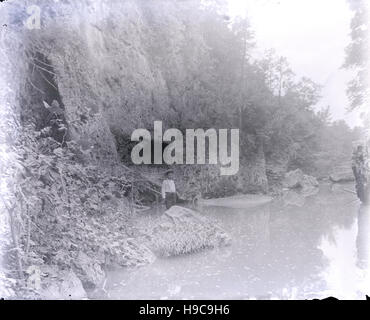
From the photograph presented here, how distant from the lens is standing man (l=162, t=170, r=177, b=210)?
4.78 meters

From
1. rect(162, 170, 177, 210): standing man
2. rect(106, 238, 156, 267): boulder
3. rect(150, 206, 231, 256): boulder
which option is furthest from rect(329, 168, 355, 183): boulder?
rect(106, 238, 156, 267): boulder

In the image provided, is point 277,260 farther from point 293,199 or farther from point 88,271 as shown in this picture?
point 88,271

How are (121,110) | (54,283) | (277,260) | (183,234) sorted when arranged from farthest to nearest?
(183,234) < (121,110) < (277,260) < (54,283)

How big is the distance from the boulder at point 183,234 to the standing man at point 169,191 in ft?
0.26

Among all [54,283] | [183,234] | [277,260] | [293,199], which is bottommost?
[54,283]

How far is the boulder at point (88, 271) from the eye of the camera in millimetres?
4074

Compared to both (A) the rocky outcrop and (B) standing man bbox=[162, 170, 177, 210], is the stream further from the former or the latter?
(B) standing man bbox=[162, 170, 177, 210]

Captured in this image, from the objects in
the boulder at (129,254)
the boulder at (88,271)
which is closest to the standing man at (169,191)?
the boulder at (129,254)

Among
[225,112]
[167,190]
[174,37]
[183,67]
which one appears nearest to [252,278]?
[167,190]

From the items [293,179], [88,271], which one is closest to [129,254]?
[88,271]

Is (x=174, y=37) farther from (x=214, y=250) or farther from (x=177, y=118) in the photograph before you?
(x=214, y=250)

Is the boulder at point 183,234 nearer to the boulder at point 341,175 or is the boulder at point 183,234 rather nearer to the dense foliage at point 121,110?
the dense foliage at point 121,110

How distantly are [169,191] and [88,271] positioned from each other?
4.67 feet

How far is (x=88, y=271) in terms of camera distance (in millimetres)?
4117
